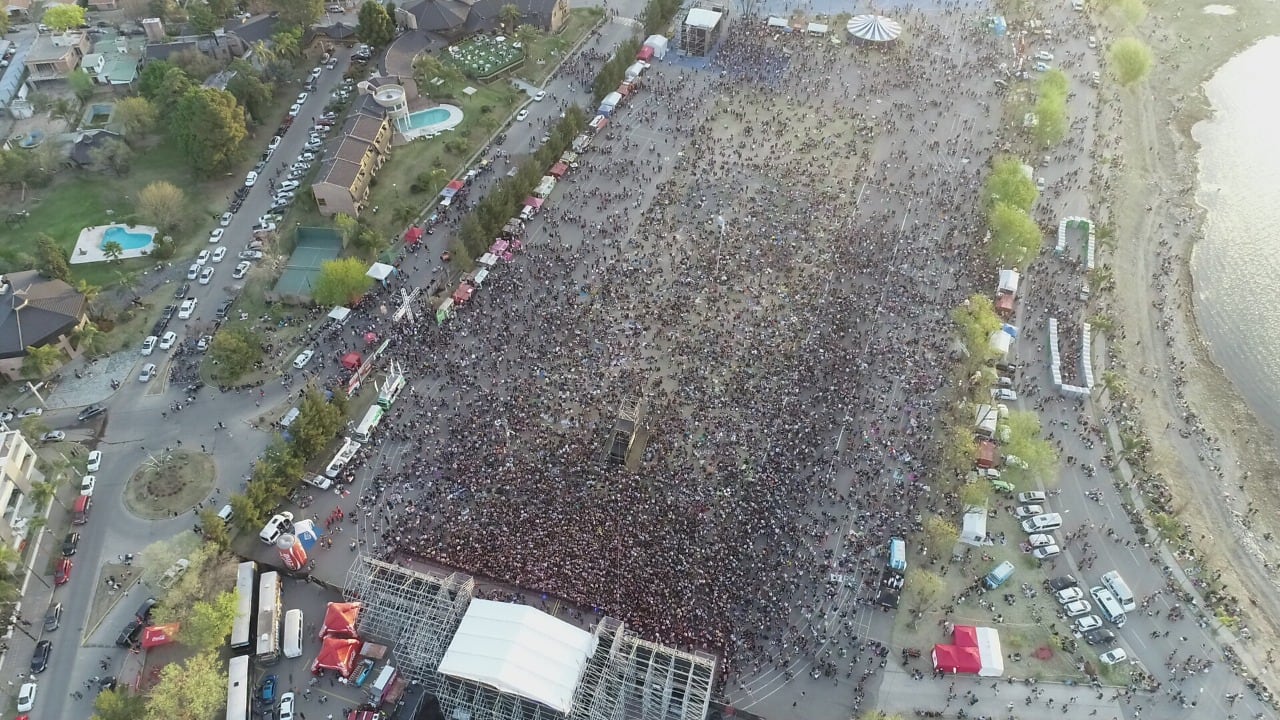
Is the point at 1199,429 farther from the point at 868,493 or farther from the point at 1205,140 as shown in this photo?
the point at 1205,140

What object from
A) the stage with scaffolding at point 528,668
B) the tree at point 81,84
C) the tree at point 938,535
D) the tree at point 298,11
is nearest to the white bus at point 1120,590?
the tree at point 938,535

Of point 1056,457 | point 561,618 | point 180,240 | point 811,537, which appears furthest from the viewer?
point 180,240

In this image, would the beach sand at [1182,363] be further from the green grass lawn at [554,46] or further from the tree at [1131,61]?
the green grass lawn at [554,46]

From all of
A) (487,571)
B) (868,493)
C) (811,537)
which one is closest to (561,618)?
(487,571)

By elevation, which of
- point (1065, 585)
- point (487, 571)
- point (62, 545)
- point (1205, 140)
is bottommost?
point (62, 545)

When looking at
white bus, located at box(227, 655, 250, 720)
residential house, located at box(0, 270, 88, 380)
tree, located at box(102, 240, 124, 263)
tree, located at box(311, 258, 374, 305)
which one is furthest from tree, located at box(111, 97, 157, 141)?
white bus, located at box(227, 655, 250, 720)

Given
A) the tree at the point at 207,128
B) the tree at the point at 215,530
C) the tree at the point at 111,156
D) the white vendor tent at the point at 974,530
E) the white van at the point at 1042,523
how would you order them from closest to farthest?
the tree at the point at 215,530 → the white vendor tent at the point at 974,530 → the white van at the point at 1042,523 → the tree at the point at 207,128 → the tree at the point at 111,156

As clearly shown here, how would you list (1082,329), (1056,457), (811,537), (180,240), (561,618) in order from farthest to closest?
(180,240) → (1082,329) → (1056,457) → (811,537) → (561,618)

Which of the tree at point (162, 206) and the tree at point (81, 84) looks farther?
the tree at point (81, 84)
